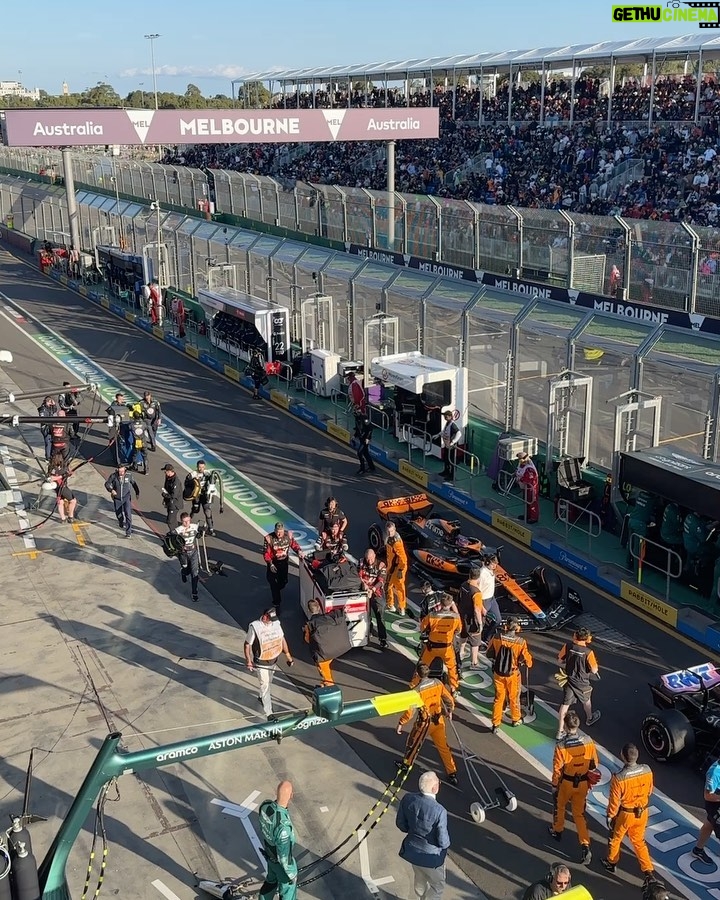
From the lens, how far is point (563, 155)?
4128cm

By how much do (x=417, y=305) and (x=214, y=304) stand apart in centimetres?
900

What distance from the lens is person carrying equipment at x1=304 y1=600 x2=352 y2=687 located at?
37.8 ft

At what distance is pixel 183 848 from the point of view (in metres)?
9.30

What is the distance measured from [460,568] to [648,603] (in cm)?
282

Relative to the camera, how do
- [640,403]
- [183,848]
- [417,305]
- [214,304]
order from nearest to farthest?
[183,848] < [640,403] < [417,305] < [214,304]

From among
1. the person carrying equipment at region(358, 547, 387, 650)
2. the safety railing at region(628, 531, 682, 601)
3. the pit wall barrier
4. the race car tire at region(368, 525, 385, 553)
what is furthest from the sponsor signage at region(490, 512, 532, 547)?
the person carrying equipment at region(358, 547, 387, 650)

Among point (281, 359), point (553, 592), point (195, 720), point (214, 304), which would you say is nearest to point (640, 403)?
point (553, 592)

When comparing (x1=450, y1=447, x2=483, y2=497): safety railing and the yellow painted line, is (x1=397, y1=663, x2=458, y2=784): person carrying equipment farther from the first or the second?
(x1=450, y1=447, x2=483, y2=497): safety railing

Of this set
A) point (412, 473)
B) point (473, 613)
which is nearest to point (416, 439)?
point (412, 473)

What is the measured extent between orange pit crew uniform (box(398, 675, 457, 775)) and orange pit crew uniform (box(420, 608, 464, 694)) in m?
0.80

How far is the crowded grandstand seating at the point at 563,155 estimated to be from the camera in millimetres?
34781

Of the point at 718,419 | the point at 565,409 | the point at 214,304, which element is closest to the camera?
the point at 718,419

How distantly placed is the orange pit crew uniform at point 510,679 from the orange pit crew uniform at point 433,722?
0.71 metres

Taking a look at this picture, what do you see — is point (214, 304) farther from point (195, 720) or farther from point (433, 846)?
point (433, 846)
